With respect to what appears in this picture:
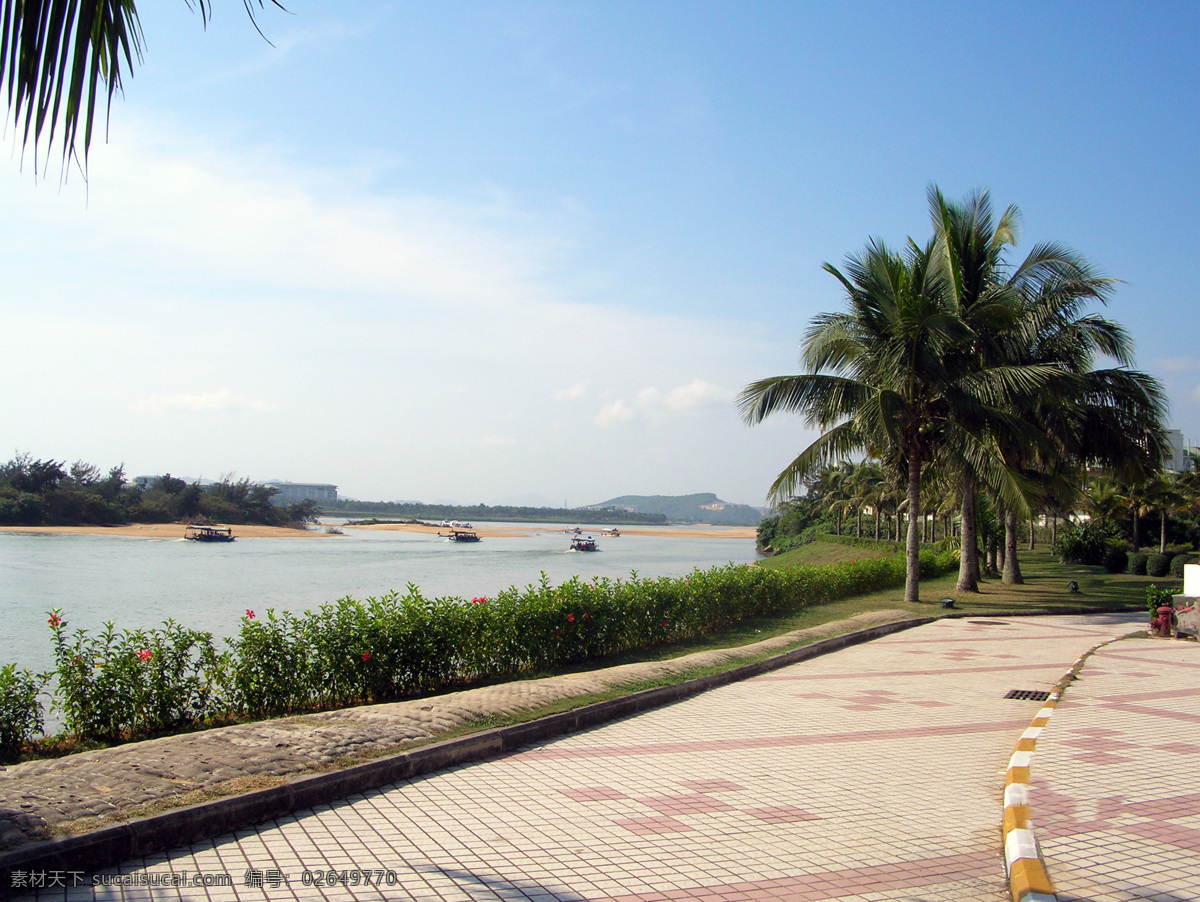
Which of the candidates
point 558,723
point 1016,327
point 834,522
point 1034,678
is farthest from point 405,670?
point 834,522

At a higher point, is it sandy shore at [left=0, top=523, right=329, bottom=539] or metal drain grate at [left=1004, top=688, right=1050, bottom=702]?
metal drain grate at [left=1004, top=688, right=1050, bottom=702]

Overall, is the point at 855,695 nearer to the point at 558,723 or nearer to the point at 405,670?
the point at 558,723

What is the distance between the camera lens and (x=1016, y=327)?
20.9 m

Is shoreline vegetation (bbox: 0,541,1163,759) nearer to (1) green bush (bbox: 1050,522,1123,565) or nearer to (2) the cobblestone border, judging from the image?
(2) the cobblestone border

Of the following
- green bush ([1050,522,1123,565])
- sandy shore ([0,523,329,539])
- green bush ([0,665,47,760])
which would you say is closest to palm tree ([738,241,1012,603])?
green bush ([0,665,47,760])

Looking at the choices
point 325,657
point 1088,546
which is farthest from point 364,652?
point 1088,546

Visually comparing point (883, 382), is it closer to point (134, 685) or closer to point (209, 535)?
point (134, 685)

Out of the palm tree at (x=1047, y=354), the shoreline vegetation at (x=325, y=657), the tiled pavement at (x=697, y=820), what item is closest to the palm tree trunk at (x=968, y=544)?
the palm tree at (x=1047, y=354)

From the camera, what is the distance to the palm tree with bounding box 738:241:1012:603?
62.3 feet

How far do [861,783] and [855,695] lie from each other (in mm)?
3766

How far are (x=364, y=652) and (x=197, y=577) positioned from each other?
29.1 m

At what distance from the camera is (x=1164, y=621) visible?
14.9m

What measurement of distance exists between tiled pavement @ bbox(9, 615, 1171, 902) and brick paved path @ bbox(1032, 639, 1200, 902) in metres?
0.04

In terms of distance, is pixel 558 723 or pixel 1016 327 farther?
pixel 1016 327
